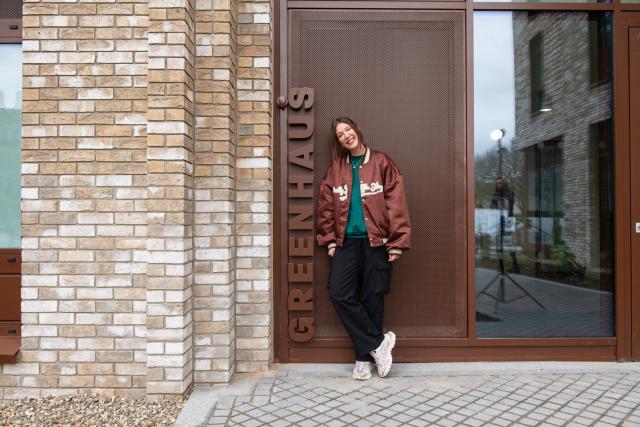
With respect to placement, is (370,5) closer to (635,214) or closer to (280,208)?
(280,208)

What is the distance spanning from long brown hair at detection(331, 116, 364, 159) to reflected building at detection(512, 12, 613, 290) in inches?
56.0

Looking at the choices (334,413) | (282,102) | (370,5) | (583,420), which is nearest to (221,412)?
(334,413)

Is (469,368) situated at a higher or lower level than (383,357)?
lower

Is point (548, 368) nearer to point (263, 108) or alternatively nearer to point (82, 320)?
point (263, 108)

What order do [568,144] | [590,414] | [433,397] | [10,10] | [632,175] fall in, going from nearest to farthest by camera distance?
[590,414] → [433,397] → [10,10] → [632,175] → [568,144]

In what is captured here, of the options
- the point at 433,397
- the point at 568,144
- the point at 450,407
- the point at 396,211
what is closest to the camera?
the point at 450,407

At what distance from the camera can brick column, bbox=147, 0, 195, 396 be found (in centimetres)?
318

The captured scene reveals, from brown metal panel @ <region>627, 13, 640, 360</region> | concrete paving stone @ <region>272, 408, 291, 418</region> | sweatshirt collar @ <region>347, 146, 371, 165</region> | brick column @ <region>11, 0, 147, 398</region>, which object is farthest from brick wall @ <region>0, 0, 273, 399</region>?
brown metal panel @ <region>627, 13, 640, 360</region>

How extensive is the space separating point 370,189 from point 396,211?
260mm

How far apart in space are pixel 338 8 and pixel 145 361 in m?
3.16

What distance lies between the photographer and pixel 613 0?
3979 millimetres

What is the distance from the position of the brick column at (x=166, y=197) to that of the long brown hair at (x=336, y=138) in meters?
1.17

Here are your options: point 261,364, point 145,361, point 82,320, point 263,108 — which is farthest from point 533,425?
point 82,320

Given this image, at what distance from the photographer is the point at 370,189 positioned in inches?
143
